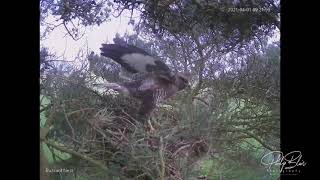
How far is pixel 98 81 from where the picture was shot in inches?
39.4

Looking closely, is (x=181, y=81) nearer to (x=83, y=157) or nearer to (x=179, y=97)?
(x=179, y=97)

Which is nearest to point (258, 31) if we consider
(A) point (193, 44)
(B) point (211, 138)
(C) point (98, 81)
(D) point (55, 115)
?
(A) point (193, 44)

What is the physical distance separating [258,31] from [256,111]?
7.5 inches

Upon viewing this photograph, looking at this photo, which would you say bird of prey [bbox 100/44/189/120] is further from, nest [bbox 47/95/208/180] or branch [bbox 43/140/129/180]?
branch [bbox 43/140/129/180]

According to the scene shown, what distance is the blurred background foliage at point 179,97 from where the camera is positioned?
0.97m

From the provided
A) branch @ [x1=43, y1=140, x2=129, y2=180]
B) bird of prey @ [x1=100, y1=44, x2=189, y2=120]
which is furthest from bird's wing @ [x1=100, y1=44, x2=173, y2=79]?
branch @ [x1=43, y1=140, x2=129, y2=180]

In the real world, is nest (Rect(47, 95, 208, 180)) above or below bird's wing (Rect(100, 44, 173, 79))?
below

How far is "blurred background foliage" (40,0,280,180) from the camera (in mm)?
971

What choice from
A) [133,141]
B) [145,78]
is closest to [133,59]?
[145,78]

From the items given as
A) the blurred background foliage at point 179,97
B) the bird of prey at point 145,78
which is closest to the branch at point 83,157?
the blurred background foliage at point 179,97

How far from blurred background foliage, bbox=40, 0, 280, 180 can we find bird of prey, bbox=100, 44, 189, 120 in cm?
2

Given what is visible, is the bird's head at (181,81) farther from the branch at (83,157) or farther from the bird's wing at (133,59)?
the branch at (83,157)
